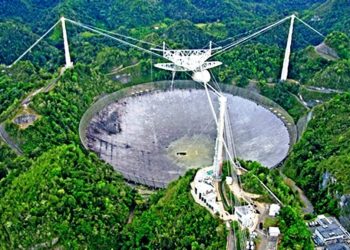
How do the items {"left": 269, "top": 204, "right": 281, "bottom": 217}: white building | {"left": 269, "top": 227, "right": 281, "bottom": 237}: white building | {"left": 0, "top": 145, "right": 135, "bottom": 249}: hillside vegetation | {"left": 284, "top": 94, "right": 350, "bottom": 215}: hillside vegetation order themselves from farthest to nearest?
{"left": 284, "top": 94, "right": 350, "bottom": 215}: hillside vegetation
{"left": 0, "top": 145, "right": 135, "bottom": 249}: hillside vegetation
{"left": 269, "top": 204, "right": 281, "bottom": 217}: white building
{"left": 269, "top": 227, "right": 281, "bottom": 237}: white building

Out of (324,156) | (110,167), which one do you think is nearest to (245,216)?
(110,167)

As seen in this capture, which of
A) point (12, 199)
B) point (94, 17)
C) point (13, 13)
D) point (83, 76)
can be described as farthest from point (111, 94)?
point (13, 13)

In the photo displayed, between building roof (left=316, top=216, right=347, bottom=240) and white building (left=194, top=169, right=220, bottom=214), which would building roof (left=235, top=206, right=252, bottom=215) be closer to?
white building (left=194, top=169, right=220, bottom=214)

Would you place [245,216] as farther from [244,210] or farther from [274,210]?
[274,210]

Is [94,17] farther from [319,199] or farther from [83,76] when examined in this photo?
[319,199]

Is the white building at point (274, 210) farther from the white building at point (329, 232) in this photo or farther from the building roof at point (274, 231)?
the white building at point (329, 232)

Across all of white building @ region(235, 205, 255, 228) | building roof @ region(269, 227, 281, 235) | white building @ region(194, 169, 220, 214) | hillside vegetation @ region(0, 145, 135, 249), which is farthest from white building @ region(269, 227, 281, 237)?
hillside vegetation @ region(0, 145, 135, 249)
